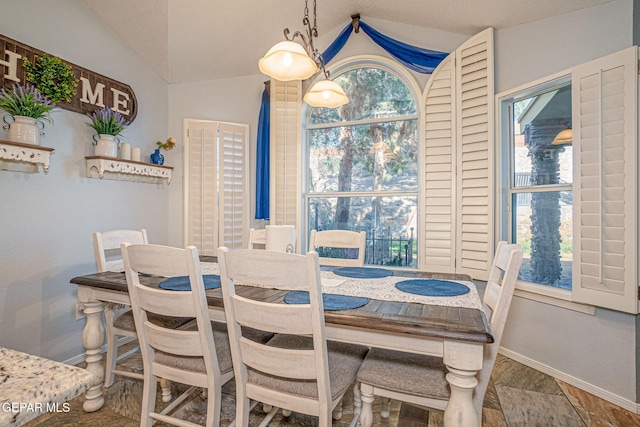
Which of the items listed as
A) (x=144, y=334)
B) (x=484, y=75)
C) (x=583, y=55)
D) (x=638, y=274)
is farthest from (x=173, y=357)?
(x=583, y=55)

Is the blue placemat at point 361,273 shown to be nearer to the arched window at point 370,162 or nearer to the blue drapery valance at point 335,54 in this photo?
the arched window at point 370,162

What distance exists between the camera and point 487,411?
1920mm

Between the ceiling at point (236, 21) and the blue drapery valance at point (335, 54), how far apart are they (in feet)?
0.61

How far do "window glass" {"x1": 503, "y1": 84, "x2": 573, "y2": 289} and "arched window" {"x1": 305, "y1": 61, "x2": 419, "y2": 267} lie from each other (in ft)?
2.66

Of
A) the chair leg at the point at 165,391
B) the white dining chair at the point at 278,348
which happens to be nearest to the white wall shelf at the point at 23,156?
the chair leg at the point at 165,391

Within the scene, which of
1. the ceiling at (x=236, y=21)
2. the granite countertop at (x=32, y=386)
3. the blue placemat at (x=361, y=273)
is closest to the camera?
the granite countertop at (x=32, y=386)

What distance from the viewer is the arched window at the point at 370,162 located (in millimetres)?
3094

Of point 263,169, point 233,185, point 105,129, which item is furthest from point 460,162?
point 105,129

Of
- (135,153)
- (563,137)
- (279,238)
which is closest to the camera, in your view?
(279,238)

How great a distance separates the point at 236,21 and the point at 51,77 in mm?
1505

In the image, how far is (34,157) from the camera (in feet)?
7.00

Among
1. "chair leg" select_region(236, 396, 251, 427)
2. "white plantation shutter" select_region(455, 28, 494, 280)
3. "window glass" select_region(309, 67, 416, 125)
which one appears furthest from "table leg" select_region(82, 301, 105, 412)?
"white plantation shutter" select_region(455, 28, 494, 280)

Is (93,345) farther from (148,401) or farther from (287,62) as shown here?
(287,62)

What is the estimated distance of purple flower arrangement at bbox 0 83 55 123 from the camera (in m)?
2.04
